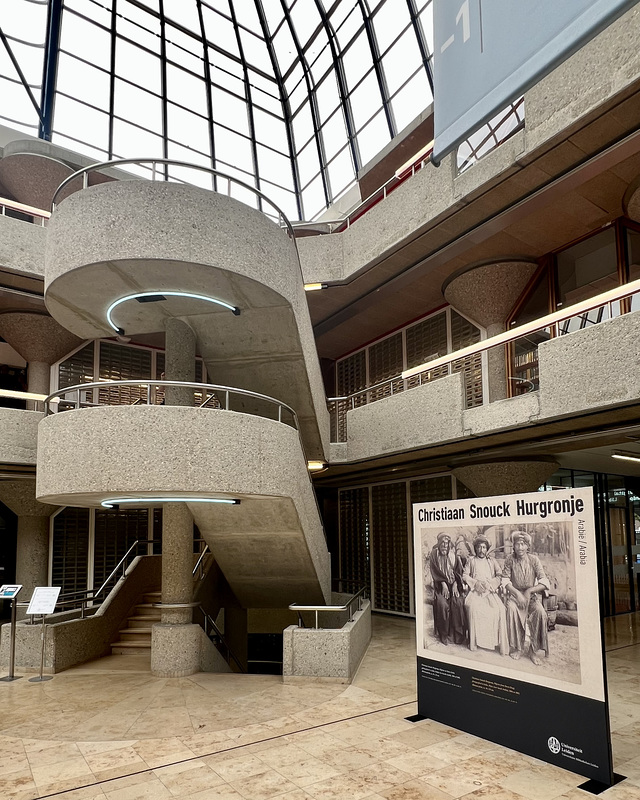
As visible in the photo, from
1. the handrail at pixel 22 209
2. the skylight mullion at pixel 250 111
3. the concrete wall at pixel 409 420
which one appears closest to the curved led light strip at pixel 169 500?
the concrete wall at pixel 409 420

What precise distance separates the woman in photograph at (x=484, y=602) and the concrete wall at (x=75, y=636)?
7.68 meters

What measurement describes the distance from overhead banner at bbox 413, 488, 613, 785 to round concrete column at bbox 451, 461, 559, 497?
5.65 m

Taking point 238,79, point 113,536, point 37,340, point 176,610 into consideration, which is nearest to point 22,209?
point 37,340

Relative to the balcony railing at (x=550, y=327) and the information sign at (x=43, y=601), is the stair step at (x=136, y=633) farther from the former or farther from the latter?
the balcony railing at (x=550, y=327)

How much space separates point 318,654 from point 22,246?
9502 mm

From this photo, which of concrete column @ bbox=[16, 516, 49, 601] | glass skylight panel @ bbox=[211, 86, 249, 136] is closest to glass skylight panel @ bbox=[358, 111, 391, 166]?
glass skylight panel @ bbox=[211, 86, 249, 136]

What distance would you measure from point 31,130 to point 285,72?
9.95 meters

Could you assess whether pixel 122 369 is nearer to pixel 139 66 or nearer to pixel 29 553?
pixel 29 553

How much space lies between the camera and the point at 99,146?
64.7 feet

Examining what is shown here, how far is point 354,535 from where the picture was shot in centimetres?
1875

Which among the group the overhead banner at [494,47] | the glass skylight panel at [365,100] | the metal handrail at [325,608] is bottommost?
the metal handrail at [325,608]

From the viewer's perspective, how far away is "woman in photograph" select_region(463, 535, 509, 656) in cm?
658

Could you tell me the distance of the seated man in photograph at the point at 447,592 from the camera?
7.08m

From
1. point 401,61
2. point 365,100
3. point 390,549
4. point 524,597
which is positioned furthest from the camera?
point 365,100
